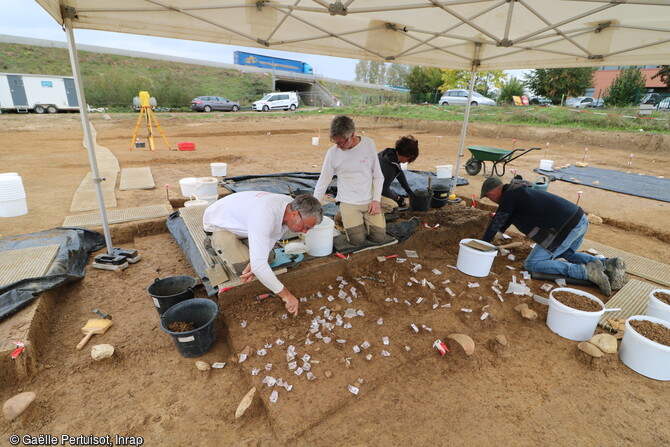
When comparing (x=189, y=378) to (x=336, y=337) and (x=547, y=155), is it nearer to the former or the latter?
(x=336, y=337)

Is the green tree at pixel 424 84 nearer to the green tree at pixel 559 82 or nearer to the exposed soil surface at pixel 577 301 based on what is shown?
the green tree at pixel 559 82

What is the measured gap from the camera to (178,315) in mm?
2703

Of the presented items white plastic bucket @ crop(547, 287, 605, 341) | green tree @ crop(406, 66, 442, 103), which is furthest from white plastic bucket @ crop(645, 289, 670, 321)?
green tree @ crop(406, 66, 442, 103)

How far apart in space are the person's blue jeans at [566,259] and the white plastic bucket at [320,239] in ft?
7.75

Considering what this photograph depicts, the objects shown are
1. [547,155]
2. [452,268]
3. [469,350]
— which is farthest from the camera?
[547,155]

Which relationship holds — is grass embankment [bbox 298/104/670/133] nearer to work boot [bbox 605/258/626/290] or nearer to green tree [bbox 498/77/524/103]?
green tree [bbox 498/77/524/103]

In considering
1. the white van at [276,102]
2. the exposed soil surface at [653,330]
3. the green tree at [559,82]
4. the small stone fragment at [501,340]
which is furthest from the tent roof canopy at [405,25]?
the green tree at [559,82]

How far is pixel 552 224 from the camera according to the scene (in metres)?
3.41

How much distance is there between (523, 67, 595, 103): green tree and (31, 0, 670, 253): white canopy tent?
25330 millimetres

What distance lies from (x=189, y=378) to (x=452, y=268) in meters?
2.95

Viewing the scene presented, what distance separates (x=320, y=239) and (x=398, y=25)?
3.06m

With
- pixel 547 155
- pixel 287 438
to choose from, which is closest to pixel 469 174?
pixel 547 155

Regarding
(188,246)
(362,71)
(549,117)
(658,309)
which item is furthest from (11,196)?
(362,71)

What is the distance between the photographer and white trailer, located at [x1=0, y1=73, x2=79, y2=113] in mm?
17422
